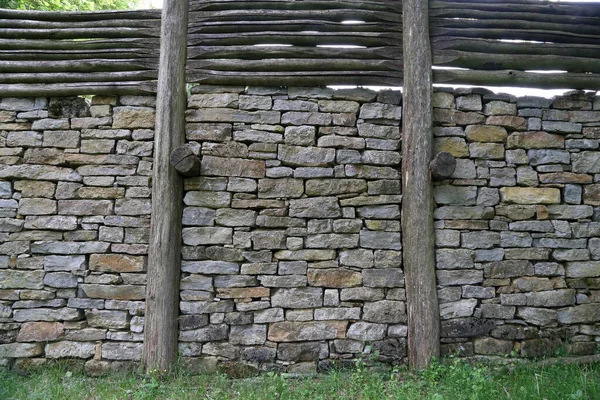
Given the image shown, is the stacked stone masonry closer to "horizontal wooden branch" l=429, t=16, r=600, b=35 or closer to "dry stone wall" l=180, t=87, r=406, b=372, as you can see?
"dry stone wall" l=180, t=87, r=406, b=372

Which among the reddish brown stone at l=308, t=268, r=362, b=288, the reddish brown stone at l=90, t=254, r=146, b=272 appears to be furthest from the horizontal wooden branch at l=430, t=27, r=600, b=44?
the reddish brown stone at l=90, t=254, r=146, b=272

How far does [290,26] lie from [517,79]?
2315 mm

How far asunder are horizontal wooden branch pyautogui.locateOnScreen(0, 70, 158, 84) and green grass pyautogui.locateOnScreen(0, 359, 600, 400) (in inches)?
106

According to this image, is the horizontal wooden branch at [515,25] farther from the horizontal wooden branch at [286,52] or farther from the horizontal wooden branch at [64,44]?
the horizontal wooden branch at [64,44]

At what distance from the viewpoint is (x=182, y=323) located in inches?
141

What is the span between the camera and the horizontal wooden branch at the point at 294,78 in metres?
3.79

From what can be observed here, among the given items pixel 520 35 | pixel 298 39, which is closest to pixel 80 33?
pixel 298 39

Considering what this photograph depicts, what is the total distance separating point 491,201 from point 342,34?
2.18 metres

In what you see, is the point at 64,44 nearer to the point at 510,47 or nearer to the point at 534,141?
the point at 510,47

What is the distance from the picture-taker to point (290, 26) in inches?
154

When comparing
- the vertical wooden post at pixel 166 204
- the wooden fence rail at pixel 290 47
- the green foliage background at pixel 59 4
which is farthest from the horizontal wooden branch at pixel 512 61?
the green foliage background at pixel 59 4

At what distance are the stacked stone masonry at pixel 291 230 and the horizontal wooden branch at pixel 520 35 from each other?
0.62 metres

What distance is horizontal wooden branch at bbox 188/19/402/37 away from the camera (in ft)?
12.7

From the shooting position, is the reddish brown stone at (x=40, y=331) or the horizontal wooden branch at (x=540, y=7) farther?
the horizontal wooden branch at (x=540, y=7)
